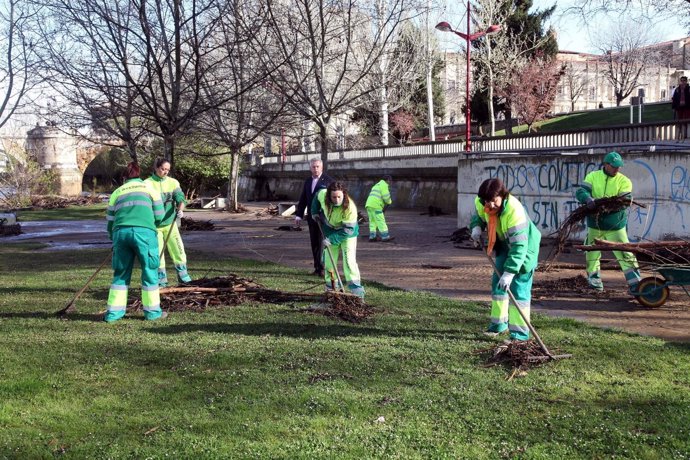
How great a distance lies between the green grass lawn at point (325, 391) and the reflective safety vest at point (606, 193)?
6.98 ft

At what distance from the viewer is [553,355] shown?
6512 mm

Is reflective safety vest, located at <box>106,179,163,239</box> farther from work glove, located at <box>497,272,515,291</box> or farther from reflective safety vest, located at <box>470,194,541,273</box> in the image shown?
work glove, located at <box>497,272,515,291</box>

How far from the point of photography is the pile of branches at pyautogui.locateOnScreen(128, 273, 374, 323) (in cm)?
865

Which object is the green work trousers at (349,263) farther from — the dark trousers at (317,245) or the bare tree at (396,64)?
the bare tree at (396,64)

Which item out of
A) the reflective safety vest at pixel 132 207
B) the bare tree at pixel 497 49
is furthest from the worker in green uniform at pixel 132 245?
the bare tree at pixel 497 49

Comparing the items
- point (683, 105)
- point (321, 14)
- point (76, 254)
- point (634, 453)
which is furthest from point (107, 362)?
point (683, 105)

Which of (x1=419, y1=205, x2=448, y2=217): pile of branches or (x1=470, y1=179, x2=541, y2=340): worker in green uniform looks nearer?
(x1=470, y1=179, x2=541, y2=340): worker in green uniform

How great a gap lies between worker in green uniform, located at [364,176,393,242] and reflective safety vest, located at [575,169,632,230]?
290 inches

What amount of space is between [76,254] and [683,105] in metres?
16.1

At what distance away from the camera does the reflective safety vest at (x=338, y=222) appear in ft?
29.7

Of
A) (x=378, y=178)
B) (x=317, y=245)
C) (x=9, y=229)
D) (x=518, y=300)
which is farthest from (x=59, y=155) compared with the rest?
(x=518, y=300)

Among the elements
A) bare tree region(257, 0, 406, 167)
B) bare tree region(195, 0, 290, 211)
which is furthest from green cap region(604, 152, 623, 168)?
bare tree region(257, 0, 406, 167)

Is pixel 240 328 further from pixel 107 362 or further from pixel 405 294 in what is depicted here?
pixel 405 294

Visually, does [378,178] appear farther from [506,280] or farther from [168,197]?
[506,280]
